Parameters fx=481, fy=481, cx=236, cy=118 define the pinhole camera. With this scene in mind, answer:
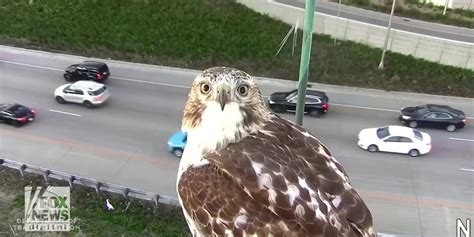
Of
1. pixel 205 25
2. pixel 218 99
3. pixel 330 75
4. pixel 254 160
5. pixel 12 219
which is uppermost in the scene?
pixel 218 99

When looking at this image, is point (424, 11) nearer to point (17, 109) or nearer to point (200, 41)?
point (200, 41)

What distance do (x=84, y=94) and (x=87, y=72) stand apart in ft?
6.14

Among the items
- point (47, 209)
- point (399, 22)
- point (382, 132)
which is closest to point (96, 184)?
point (47, 209)

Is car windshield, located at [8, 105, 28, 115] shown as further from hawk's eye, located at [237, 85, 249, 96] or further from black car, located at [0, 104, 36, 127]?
hawk's eye, located at [237, 85, 249, 96]

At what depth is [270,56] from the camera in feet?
68.1

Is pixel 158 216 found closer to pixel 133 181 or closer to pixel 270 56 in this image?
pixel 133 181

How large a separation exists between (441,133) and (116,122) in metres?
11.5

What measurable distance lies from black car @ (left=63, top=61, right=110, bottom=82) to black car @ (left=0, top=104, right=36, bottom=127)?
319 cm

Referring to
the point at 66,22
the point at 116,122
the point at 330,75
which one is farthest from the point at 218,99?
the point at 66,22

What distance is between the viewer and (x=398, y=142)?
15.4 m

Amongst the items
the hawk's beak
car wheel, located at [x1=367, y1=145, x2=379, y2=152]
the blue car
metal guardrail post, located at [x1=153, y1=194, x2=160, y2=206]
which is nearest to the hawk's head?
the hawk's beak

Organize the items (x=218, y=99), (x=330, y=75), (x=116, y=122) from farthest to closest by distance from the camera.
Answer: (x=330, y=75) → (x=116, y=122) → (x=218, y=99)

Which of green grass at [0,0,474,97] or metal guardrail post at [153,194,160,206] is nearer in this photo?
metal guardrail post at [153,194,160,206]

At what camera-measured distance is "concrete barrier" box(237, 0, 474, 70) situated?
20.5 m
